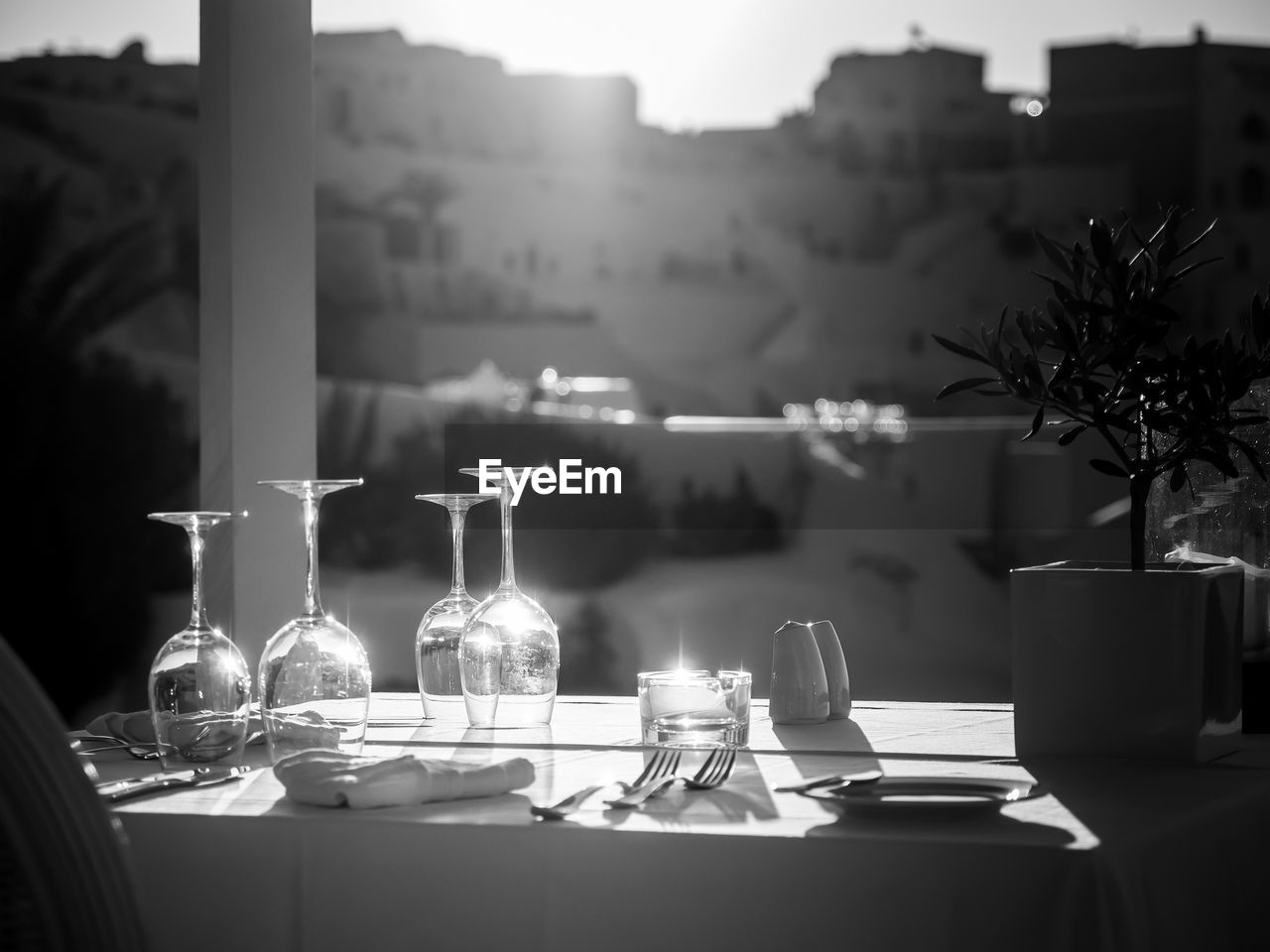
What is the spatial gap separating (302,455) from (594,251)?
12.6m

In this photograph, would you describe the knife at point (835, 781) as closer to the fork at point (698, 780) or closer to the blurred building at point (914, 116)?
the fork at point (698, 780)

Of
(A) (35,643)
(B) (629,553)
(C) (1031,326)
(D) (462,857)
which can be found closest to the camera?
(D) (462,857)

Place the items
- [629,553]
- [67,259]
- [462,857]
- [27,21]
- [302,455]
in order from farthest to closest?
[629,553], [27,21], [67,259], [302,455], [462,857]

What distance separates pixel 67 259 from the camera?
9938mm

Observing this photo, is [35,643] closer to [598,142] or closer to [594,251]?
[594,251]

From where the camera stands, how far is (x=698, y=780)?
1048mm

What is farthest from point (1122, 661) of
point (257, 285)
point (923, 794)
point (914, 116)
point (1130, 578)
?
point (914, 116)

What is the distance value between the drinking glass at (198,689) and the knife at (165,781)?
1.2 inches

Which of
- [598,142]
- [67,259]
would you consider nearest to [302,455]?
[67,259]

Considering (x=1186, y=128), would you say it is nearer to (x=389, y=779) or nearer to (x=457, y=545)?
(x=457, y=545)

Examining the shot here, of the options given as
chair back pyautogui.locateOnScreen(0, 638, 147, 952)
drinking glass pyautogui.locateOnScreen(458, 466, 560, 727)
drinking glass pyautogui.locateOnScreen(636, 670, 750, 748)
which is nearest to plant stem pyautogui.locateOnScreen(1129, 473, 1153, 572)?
drinking glass pyautogui.locateOnScreen(636, 670, 750, 748)

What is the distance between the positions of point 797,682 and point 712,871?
56 centimetres

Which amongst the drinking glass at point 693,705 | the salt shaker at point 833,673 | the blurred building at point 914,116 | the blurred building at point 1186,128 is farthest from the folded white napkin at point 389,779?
the blurred building at point 914,116

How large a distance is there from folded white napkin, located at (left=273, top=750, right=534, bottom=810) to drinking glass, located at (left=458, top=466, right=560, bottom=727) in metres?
0.30
